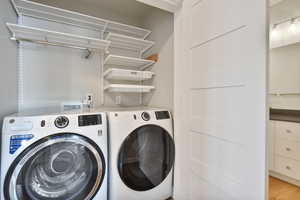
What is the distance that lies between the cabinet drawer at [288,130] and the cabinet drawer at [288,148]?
0.07 meters

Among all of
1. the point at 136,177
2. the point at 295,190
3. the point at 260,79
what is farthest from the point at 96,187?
the point at 295,190

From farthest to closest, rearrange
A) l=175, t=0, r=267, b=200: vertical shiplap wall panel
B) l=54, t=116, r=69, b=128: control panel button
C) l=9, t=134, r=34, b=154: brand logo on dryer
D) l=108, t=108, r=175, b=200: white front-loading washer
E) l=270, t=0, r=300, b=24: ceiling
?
l=270, t=0, r=300, b=24: ceiling, l=108, t=108, r=175, b=200: white front-loading washer, l=54, t=116, r=69, b=128: control panel button, l=9, t=134, r=34, b=154: brand logo on dryer, l=175, t=0, r=267, b=200: vertical shiplap wall panel

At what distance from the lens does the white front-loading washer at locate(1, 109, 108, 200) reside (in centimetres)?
87

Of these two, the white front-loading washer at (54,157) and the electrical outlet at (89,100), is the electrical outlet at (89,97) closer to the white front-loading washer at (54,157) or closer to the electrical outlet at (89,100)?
the electrical outlet at (89,100)

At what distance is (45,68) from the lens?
1.62 meters

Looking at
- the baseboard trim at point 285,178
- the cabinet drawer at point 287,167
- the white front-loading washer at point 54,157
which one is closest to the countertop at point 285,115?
the cabinet drawer at point 287,167

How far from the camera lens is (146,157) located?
132cm

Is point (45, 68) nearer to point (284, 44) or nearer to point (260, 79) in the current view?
point (260, 79)

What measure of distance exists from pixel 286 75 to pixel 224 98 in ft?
5.20

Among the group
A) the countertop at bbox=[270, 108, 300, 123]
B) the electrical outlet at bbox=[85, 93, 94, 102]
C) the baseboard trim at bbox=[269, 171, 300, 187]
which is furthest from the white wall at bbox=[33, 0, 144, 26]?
the baseboard trim at bbox=[269, 171, 300, 187]

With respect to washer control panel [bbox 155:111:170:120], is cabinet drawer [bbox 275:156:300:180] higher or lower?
lower

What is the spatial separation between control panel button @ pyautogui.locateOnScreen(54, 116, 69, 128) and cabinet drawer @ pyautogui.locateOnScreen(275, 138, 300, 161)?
96.0 inches

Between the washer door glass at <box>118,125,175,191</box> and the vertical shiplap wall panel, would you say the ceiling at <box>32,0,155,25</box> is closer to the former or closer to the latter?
the vertical shiplap wall panel

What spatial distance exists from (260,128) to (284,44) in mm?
1688
